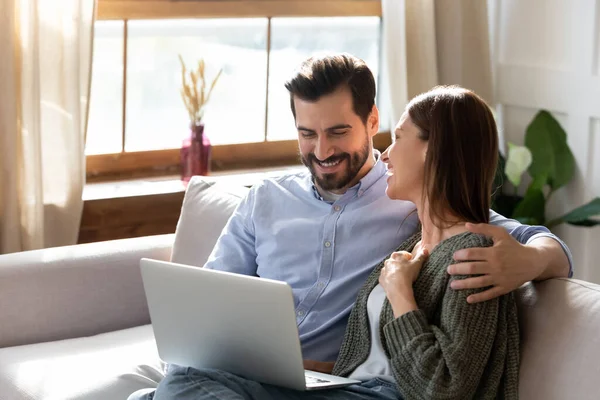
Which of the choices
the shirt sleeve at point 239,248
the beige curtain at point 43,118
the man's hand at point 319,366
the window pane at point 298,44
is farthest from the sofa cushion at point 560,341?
the window pane at point 298,44

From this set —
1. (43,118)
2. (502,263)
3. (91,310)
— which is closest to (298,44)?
(43,118)

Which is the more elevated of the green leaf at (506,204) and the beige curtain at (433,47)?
the beige curtain at (433,47)

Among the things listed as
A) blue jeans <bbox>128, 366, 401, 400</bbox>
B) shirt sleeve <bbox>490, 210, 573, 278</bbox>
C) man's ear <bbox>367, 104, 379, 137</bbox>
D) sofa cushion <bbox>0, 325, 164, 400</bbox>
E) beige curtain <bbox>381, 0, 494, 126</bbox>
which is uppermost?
beige curtain <bbox>381, 0, 494, 126</bbox>

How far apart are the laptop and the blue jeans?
2 centimetres

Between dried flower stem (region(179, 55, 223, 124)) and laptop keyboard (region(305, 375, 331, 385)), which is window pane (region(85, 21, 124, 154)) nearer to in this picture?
dried flower stem (region(179, 55, 223, 124))

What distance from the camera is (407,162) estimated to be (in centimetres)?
188

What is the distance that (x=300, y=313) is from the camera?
82.0 inches

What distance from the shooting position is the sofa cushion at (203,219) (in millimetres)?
2555

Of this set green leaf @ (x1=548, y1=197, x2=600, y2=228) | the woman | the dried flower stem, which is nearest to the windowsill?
the dried flower stem

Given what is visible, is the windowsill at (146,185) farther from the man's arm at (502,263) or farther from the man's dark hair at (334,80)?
the man's arm at (502,263)

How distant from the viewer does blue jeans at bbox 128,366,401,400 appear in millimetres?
1756

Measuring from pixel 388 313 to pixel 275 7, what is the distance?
1.99 meters

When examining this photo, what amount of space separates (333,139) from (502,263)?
0.57 m

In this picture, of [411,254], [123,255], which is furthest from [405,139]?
[123,255]
